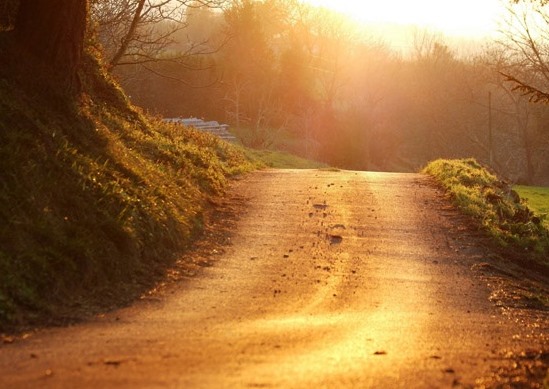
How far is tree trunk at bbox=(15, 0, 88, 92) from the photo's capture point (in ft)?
41.1

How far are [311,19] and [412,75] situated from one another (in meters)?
17.4

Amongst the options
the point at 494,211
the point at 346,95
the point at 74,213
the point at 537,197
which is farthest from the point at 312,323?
the point at 346,95

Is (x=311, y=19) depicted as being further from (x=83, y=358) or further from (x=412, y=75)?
(x=83, y=358)

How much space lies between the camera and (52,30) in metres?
12.7

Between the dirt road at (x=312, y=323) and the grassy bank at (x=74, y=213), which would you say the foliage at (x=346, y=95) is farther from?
the dirt road at (x=312, y=323)

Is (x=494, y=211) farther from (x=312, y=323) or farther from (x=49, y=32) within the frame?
(x=312, y=323)

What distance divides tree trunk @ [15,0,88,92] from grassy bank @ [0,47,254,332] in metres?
0.57

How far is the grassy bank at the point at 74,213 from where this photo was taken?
8.41 m

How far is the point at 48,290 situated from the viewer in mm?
8414

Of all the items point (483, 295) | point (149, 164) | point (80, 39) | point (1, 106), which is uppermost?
point (80, 39)

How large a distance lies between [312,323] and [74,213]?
350cm

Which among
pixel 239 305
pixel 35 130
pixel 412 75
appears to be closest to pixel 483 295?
pixel 239 305

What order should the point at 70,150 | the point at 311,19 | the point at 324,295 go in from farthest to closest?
the point at 311,19, the point at 70,150, the point at 324,295

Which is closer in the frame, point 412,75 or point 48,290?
point 48,290
